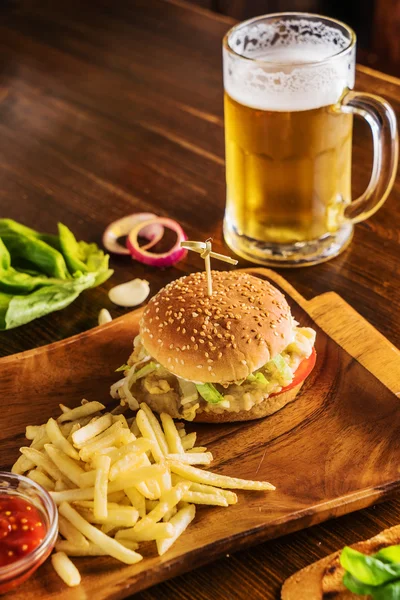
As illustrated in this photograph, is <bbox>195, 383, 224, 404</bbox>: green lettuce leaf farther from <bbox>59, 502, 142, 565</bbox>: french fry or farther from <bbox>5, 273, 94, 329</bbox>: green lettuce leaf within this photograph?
<bbox>5, 273, 94, 329</bbox>: green lettuce leaf

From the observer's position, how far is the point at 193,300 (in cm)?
294

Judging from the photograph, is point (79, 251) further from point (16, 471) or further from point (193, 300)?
point (16, 471)

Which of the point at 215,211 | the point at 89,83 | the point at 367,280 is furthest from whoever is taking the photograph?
the point at 89,83

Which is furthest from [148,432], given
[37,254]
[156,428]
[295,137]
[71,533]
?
[295,137]

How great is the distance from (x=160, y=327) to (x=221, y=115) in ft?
7.70

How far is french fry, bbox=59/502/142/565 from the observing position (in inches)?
91.0

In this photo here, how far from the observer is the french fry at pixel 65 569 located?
89.9 inches

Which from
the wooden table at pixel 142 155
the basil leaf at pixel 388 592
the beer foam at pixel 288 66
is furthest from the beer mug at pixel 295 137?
the basil leaf at pixel 388 592

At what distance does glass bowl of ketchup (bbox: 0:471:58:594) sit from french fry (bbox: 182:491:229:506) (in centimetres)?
39

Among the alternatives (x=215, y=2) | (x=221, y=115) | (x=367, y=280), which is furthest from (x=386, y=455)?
(x=215, y=2)

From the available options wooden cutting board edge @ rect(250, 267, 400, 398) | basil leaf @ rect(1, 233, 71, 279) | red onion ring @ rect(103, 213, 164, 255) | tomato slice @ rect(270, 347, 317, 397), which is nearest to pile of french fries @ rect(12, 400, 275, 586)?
tomato slice @ rect(270, 347, 317, 397)

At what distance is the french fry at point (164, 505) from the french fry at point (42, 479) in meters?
0.34

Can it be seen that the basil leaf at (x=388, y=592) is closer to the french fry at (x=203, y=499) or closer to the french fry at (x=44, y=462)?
the french fry at (x=203, y=499)

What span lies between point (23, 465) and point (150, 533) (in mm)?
518
